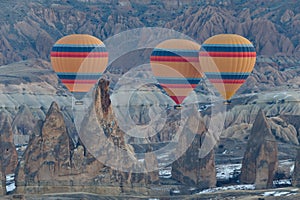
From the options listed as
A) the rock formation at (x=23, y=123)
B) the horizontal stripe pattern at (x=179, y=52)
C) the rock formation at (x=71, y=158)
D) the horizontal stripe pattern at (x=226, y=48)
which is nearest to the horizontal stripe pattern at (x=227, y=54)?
the horizontal stripe pattern at (x=226, y=48)

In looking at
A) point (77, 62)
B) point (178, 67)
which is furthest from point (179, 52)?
point (77, 62)

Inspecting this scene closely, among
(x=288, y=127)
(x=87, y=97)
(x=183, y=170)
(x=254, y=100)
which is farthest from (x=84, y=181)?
(x=254, y=100)

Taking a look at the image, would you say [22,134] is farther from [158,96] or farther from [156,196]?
[156,196]

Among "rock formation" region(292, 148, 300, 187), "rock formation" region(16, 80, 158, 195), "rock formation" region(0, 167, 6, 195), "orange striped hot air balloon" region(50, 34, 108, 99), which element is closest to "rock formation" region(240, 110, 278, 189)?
"rock formation" region(292, 148, 300, 187)

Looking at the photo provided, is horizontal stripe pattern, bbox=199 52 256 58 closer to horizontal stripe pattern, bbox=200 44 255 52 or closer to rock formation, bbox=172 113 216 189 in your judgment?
horizontal stripe pattern, bbox=200 44 255 52

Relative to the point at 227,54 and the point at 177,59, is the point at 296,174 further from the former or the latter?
the point at 177,59

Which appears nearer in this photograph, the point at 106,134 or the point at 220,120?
the point at 106,134
